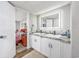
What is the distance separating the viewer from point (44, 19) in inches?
175

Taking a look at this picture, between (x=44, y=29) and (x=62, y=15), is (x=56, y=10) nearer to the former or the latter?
(x=62, y=15)

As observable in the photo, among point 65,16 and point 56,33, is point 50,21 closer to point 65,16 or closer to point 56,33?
point 56,33

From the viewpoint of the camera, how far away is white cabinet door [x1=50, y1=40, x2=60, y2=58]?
262cm

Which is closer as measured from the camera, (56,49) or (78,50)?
(78,50)

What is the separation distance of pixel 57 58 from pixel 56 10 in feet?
6.20

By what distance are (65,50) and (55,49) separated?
0.47 meters

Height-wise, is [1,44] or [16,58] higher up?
[1,44]

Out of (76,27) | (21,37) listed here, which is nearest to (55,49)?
(76,27)

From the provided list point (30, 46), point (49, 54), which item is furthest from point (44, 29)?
point (49, 54)

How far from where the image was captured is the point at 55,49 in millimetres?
2742

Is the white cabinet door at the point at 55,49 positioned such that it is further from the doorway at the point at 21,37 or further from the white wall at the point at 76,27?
the doorway at the point at 21,37

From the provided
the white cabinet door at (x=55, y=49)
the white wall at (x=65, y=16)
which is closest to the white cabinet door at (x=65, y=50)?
the white cabinet door at (x=55, y=49)

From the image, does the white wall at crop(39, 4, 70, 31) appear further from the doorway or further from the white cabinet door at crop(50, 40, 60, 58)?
the doorway

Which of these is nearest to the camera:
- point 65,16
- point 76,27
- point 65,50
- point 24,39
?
point 76,27
